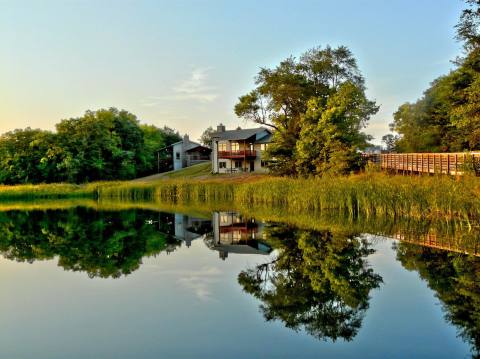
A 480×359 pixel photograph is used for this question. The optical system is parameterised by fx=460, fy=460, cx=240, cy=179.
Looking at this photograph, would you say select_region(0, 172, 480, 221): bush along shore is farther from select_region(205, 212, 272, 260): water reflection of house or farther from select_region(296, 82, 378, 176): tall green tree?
select_region(296, 82, 378, 176): tall green tree

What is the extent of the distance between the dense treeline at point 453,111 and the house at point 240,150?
17.7m

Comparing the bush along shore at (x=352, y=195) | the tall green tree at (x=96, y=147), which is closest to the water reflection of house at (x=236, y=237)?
the bush along shore at (x=352, y=195)

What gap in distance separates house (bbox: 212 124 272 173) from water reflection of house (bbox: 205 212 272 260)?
36.5m

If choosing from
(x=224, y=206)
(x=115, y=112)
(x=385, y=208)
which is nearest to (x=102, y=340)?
(x=385, y=208)

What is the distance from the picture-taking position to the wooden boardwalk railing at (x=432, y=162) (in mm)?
24073

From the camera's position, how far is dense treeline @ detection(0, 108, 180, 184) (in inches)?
2282

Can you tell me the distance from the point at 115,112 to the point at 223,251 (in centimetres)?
5921

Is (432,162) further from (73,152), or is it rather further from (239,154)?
(73,152)

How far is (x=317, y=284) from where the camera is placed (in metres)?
9.11

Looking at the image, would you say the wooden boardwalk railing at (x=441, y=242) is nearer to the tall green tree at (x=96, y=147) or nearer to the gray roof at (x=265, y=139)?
the gray roof at (x=265, y=139)

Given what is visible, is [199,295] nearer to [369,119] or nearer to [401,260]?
[401,260]

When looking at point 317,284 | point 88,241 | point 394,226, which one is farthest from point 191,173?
point 317,284

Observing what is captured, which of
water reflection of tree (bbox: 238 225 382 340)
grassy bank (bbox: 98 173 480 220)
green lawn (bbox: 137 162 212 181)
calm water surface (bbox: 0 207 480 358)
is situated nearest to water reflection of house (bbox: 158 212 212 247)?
calm water surface (bbox: 0 207 480 358)

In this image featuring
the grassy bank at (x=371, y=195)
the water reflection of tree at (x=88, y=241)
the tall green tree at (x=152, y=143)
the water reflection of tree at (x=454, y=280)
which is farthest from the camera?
the tall green tree at (x=152, y=143)
